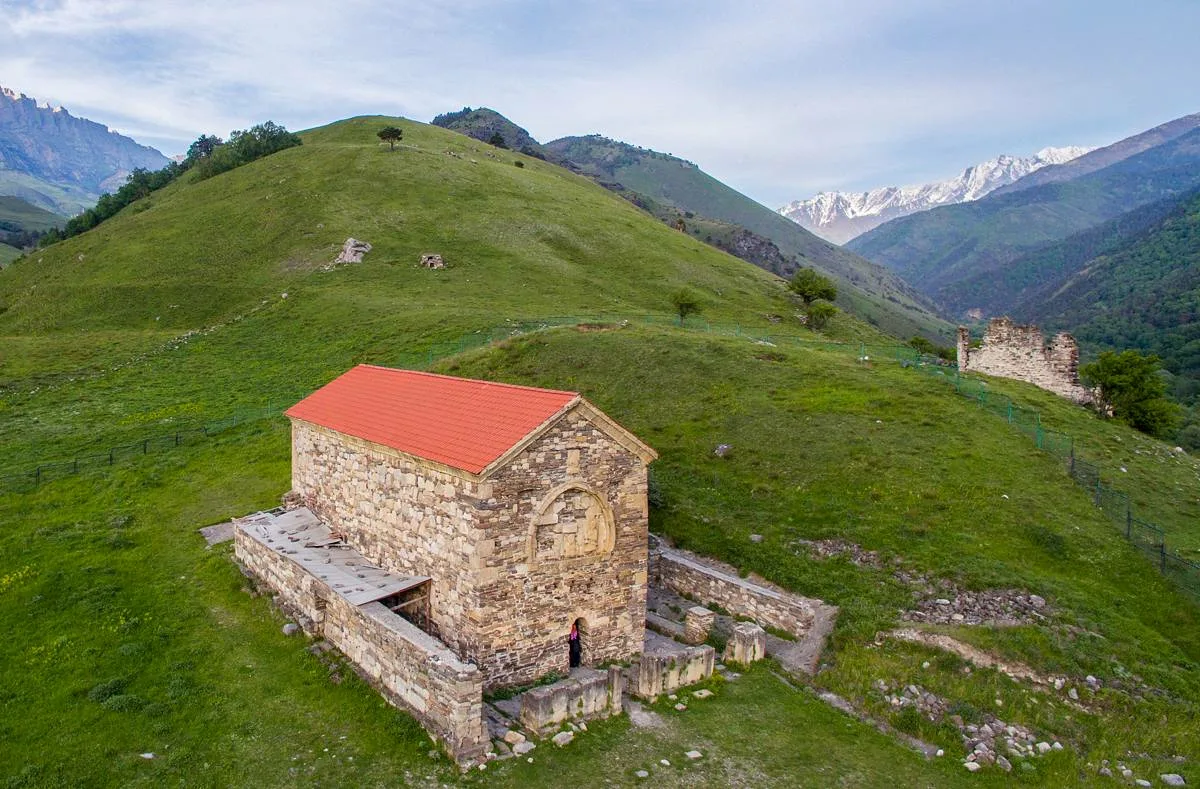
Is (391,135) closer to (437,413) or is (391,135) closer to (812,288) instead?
(812,288)

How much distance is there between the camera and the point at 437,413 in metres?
18.0

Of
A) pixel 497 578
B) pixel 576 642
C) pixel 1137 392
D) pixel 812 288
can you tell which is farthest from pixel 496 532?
pixel 812 288

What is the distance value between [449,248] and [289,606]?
5727 centimetres

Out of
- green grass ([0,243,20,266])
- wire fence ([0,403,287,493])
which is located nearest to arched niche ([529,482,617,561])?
wire fence ([0,403,287,493])

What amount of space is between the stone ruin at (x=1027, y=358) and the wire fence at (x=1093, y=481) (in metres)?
5.80

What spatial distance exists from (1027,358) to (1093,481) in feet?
51.6

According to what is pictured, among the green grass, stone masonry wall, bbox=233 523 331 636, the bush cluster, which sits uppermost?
the bush cluster

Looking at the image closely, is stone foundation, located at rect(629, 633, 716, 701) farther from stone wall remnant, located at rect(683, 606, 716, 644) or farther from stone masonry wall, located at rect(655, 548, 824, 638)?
stone masonry wall, located at rect(655, 548, 824, 638)

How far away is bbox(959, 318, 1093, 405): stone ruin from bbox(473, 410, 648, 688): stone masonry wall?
29409 millimetres

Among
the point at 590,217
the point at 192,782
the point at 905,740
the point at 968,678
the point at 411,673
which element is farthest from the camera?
the point at 590,217

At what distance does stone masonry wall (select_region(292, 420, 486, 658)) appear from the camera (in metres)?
15.2

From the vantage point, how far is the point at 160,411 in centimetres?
3809

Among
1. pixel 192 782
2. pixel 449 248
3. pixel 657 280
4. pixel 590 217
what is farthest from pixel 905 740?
pixel 590 217

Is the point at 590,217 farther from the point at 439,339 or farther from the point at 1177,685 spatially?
the point at 1177,685
